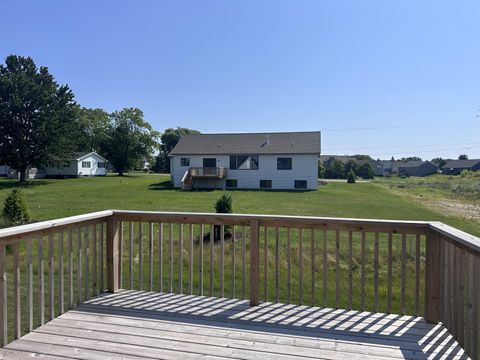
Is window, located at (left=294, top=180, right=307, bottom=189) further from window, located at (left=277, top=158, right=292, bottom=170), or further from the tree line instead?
the tree line

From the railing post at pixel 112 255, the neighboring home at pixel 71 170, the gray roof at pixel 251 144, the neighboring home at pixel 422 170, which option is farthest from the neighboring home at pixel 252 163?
the neighboring home at pixel 422 170

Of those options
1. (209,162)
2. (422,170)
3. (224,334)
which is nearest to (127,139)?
(209,162)

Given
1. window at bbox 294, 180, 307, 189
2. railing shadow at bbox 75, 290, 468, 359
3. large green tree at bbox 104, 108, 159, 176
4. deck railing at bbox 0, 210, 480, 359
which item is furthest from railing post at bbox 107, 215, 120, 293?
large green tree at bbox 104, 108, 159, 176

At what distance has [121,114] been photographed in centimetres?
4784

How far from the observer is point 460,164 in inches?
3268

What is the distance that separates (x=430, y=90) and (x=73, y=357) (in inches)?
788

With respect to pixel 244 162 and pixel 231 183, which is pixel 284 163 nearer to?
pixel 244 162

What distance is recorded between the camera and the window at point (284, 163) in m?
27.8

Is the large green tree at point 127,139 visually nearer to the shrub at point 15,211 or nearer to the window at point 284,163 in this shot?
the window at point 284,163

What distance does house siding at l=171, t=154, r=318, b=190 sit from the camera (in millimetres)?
27516

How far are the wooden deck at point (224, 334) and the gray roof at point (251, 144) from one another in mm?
A: 24467

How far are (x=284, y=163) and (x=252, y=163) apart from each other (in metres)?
2.50

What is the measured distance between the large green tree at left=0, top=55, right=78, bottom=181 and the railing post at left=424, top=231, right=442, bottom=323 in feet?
107

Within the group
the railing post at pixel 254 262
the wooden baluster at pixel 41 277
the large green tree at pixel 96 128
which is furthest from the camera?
the large green tree at pixel 96 128
